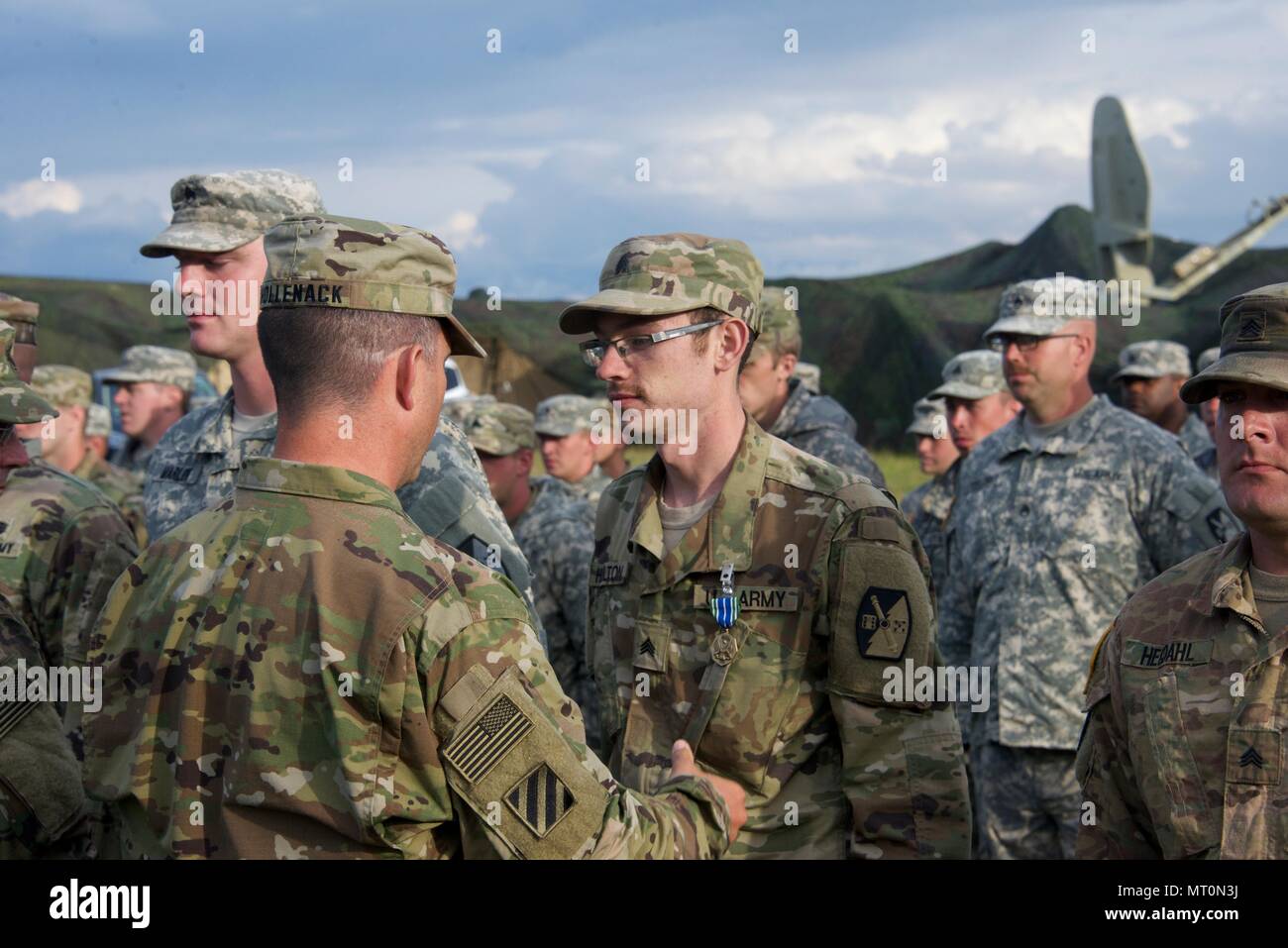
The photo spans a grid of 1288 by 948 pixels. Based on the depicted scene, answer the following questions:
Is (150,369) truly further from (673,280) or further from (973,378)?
(673,280)

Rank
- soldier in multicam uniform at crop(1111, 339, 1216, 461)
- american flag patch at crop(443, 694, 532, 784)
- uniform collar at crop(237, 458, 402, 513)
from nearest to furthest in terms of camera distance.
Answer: american flag patch at crop(443, 694, 532, 784)
uniform collar at crop(237, 458, 402, 513)
soldier in multicam uniform at crop(1111, 339, 1216, 461)

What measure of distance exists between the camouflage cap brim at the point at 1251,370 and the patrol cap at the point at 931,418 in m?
6.26

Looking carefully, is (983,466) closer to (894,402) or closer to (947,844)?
(947,844)

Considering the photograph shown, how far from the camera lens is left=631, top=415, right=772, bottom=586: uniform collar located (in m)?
3.61

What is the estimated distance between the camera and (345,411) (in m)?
2.61

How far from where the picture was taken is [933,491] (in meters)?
8.33

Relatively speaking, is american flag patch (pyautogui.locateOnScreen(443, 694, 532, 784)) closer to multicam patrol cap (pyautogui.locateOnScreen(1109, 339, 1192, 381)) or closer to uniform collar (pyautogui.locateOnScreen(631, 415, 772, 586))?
uniform collar (pyautogui.locateOnScreen(631, 415, 772, 586))

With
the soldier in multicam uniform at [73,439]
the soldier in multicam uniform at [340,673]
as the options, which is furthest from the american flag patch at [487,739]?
the soldier in multicam uniform at [73,439]

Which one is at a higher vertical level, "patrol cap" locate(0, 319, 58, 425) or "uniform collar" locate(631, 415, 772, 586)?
"patrol cap" locate(0, 319, 58, 425)

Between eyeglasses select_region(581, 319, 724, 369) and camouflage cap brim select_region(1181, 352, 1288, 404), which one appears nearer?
camouflage cap brim select_region(1181, 352, 1288, 404)

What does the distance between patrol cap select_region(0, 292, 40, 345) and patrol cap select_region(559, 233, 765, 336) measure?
270 centimetres

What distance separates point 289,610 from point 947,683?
1.81 m

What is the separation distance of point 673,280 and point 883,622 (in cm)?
110

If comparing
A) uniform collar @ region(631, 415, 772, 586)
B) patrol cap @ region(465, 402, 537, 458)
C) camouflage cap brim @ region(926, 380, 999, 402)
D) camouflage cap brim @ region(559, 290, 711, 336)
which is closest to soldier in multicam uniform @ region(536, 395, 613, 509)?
patrol cap @ region(465, 402, 537, 458)
